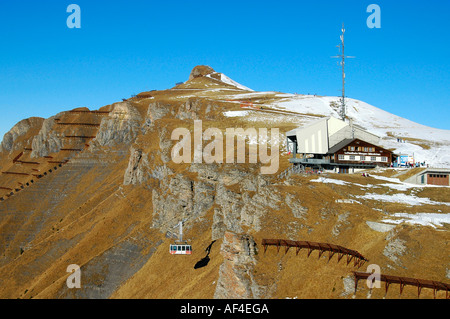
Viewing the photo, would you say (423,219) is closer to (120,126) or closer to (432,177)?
(432,177)

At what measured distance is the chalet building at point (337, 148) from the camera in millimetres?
87438

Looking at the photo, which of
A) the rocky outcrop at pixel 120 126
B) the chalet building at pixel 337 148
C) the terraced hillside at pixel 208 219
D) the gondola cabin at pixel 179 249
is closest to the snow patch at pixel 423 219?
the terraced hillside at pixel 208 219

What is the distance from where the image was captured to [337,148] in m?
88.2

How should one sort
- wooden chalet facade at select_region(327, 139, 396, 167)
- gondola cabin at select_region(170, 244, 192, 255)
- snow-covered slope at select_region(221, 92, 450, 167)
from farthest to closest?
snow-covered slope at select_region(221, 92, 450, 167), wooden chalet facade at select_region(327, 139, 396, 167), gondola cabin at select_region(170, 244, 192, 255)

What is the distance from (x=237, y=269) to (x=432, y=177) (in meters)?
39.2

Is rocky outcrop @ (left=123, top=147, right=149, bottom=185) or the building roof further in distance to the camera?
rocky outcrop @ (left=123, top=147, right=149, bottom=185)

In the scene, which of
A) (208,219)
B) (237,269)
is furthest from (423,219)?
(208,219)

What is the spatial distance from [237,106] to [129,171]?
49731 mm

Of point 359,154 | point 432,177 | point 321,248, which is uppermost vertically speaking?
point 359,154

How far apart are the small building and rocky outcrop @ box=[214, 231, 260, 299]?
3440 centimetres

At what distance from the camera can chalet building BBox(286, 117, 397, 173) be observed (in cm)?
8744

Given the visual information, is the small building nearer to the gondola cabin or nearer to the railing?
the railing

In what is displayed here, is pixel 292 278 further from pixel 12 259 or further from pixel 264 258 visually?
pixel 12 259

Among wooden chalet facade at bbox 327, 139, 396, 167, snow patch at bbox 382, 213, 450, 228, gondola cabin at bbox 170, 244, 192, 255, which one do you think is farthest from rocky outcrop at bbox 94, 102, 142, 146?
snow patch at bbox 382, 213, 450, 228
